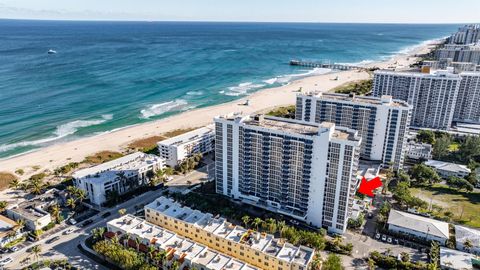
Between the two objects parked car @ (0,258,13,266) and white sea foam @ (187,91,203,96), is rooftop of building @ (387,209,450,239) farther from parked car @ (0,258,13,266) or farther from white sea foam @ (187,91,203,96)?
white sea foam @ (187,91,203,96)

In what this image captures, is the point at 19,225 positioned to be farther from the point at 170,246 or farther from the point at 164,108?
the point at 164,108

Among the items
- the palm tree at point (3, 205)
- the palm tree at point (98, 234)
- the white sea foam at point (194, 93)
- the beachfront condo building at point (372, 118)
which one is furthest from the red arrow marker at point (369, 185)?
the white sea foam at point (194, 93)

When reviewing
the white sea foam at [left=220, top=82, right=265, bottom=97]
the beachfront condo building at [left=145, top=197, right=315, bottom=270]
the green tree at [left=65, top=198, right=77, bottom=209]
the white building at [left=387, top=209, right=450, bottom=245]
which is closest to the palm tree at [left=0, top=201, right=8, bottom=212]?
the green tree at [left=65, top=198, right=77, bottom=209]

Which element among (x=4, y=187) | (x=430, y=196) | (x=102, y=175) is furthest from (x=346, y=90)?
(x=4, y=187)

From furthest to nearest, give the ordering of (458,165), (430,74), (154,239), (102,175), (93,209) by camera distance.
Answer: (430,74) < (458,165) < (102,175) < (93,209) < (154,239)

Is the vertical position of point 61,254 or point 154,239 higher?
point 154,239

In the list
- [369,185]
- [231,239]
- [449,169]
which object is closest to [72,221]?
[231,239]

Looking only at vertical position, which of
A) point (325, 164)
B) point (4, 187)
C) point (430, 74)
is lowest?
point (4, 187)

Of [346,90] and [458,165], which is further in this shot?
[346,90]

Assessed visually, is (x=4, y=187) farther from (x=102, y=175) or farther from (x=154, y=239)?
(x=154, y=239)
